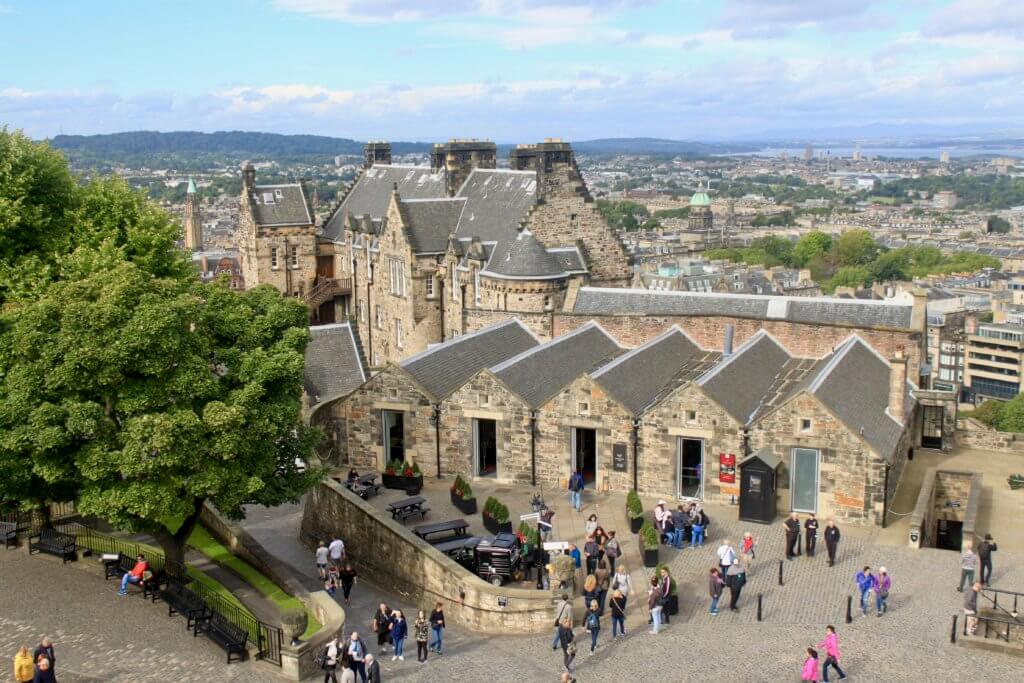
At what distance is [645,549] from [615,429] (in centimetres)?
758

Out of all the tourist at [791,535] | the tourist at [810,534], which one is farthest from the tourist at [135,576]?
the tourist at [810,534]

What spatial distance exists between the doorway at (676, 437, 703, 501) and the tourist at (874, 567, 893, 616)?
32.5 feet

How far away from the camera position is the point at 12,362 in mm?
30016

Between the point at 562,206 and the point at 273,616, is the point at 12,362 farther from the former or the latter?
the point at 562,206

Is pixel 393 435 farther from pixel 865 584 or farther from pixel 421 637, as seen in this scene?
pixel 865 584

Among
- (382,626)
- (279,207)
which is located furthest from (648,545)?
(279,207)

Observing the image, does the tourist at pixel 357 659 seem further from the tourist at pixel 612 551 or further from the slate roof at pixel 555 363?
the slate roof at pixel 555 363

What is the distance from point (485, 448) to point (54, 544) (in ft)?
A: 50.4

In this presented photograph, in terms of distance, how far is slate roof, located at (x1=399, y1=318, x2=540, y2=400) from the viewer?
44.0 meters

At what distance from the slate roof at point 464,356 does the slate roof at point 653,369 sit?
532 cm

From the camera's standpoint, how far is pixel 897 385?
1604 inches

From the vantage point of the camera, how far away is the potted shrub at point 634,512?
36844 mm

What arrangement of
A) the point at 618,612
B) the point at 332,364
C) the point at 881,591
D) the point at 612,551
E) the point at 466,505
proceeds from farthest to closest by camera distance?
1. the point at 332,364
2. the point at 466,505
3. the point at 612,551
4. the point at 881,591
5. the point at 618,612

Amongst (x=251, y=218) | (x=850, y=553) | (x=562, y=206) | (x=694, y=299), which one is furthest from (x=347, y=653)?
(x=251, y=218)
